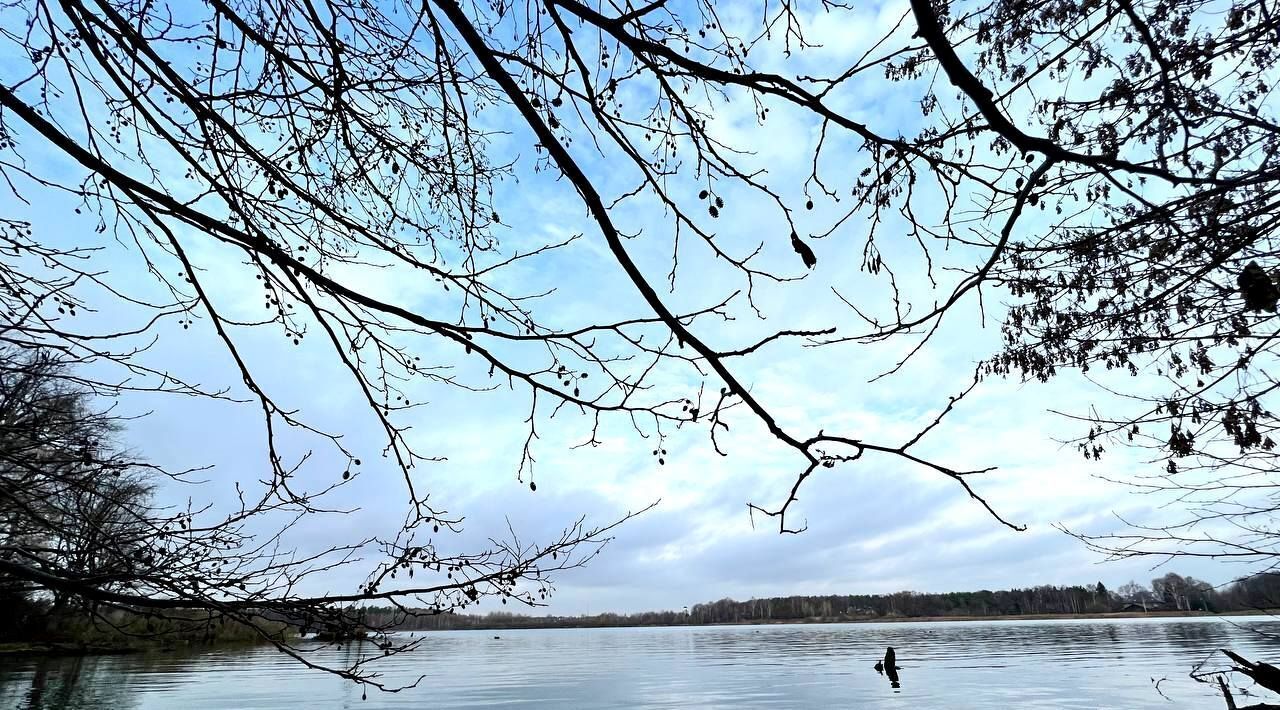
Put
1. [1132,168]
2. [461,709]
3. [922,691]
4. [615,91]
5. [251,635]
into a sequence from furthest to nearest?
[922,691]
[461,709]
[251,635]
[615,91]
[1132,168]

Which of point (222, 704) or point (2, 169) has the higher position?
point (2, 169)

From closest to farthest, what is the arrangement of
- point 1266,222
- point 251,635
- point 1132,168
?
point 1132,168 → point 251,635 → point 1266,222

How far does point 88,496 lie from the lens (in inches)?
167

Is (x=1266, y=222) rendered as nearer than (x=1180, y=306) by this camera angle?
Yes

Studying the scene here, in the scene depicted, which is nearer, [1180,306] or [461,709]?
[1180,306]

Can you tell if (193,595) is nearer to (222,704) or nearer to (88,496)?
(88,496)

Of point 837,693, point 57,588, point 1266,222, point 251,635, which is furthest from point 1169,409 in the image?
point 837,693

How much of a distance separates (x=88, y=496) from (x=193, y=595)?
6.84ft

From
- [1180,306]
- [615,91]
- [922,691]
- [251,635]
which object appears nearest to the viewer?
[615,91]

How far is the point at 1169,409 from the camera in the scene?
4.70 meters

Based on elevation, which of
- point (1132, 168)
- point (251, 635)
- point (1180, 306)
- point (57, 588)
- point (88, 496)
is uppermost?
point (1180, 306)

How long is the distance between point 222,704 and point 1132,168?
95.7 feet

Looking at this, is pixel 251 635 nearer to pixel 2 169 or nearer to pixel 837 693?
pixel 2 169

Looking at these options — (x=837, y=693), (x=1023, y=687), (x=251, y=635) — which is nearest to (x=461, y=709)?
(x=837, y=693)
